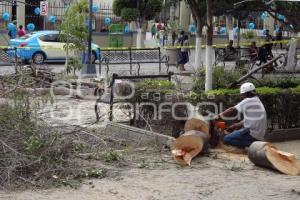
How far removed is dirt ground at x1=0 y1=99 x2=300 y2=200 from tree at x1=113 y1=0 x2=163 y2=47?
2527 centimetres

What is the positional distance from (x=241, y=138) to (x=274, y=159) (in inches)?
45.6

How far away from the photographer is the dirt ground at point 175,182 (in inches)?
293

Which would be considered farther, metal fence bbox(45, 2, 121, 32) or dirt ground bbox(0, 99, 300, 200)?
metal fence bbox(45, 2, 121, 32)

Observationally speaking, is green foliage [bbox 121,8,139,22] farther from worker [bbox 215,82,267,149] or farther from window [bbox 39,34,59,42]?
Answer: worker [bbox 215,82,267,149]

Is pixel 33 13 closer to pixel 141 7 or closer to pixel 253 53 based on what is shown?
pixel 141 7

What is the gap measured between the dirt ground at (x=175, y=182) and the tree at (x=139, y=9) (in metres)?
25.3

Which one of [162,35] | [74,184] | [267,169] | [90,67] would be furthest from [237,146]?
[162,35]

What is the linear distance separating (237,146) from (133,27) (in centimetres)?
3354

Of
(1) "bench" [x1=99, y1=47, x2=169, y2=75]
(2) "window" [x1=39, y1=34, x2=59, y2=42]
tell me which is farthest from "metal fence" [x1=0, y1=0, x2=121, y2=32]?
(1) "bench" [x1=99, y1=47, x2=169, y2=75]

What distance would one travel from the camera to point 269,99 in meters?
11.5

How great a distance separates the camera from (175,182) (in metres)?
8.09

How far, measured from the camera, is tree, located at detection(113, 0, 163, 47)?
3457cm

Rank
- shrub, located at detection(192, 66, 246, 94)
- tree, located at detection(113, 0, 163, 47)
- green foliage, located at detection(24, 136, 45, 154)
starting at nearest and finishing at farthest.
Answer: green foliage, located at detection(24, 136, 45, 154) → shrub, located at detection(192, 66, 246, 94) → tree, located at detection(113, 0, 163, 47)

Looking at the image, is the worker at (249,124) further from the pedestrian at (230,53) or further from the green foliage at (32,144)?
the pedestrian at (230,53)
